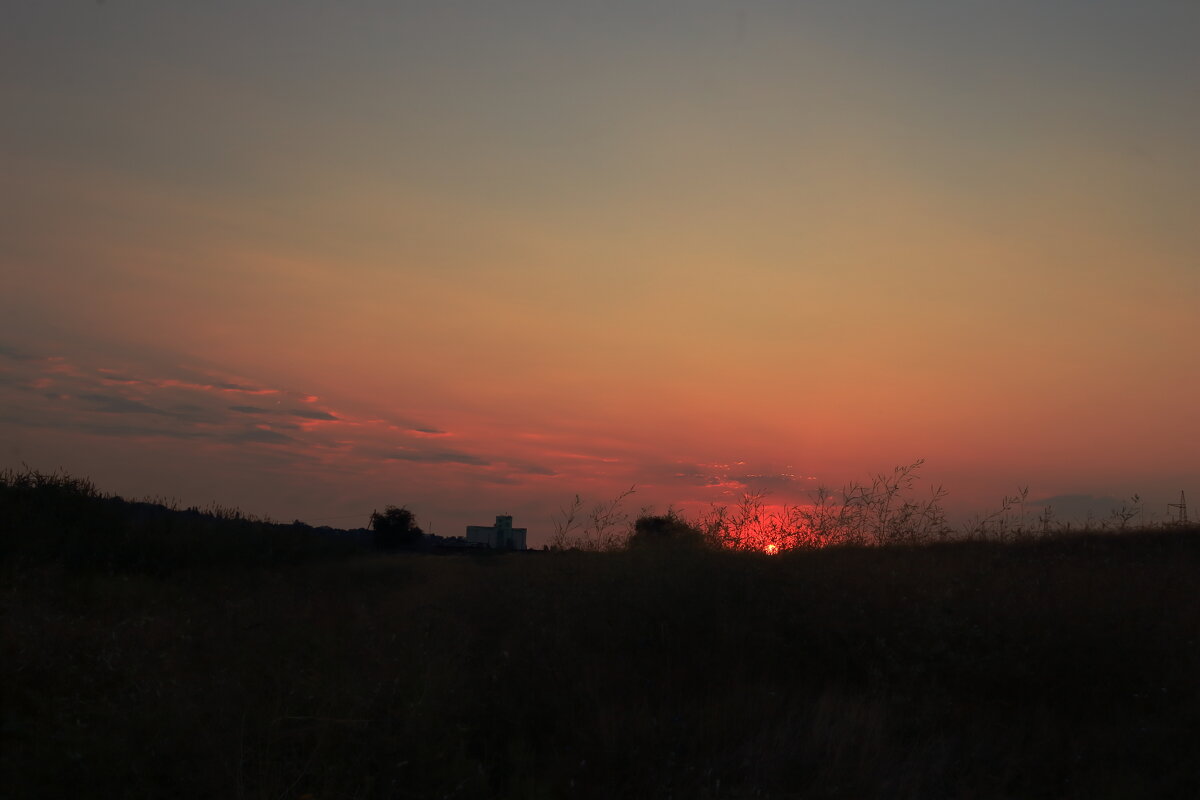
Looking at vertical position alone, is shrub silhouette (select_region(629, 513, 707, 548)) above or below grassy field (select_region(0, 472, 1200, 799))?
above

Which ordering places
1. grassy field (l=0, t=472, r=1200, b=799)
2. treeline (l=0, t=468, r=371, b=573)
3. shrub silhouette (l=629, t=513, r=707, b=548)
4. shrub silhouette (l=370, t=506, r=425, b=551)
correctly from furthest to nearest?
1. shrub silhouette (l=370, t=506, r=425, b=551)
2. treeline (l=0, t=468, r=371, b=573)
3. shrub silhouette (l=629, t=513, r=707, b=548)
4. grassy field (l=0, t=472, r=1200, b=799)

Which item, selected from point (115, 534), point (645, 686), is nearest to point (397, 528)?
point (115, 534)

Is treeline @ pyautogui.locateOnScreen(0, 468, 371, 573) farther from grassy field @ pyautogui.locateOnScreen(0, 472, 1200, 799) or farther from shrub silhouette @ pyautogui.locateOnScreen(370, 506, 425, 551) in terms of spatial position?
shrub silhouette @ pyautogui.locateOnScreen(370, 506, 425, 551)

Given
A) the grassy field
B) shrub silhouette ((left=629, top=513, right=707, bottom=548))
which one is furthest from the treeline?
shrub silhouette ((left=629, top=513, right=707, bottom=548))

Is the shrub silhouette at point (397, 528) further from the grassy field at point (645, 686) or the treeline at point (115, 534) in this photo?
the grassy field at point (645, 686)

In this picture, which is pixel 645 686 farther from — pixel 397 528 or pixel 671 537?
pixel 397 528

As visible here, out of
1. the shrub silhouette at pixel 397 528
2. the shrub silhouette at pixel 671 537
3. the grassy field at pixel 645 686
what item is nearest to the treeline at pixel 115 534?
the grassy field at pixel 645 686

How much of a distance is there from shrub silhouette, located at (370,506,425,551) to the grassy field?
112 ft

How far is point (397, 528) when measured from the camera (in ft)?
154

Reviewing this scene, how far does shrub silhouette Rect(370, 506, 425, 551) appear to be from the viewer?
45281 millimetres

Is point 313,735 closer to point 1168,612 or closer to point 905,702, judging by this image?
point 905,702

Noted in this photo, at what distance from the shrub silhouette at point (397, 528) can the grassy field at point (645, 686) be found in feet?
112

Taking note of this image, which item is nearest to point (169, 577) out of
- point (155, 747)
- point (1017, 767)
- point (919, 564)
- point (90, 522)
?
point (90, 522)

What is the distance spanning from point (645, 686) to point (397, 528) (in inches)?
1628
